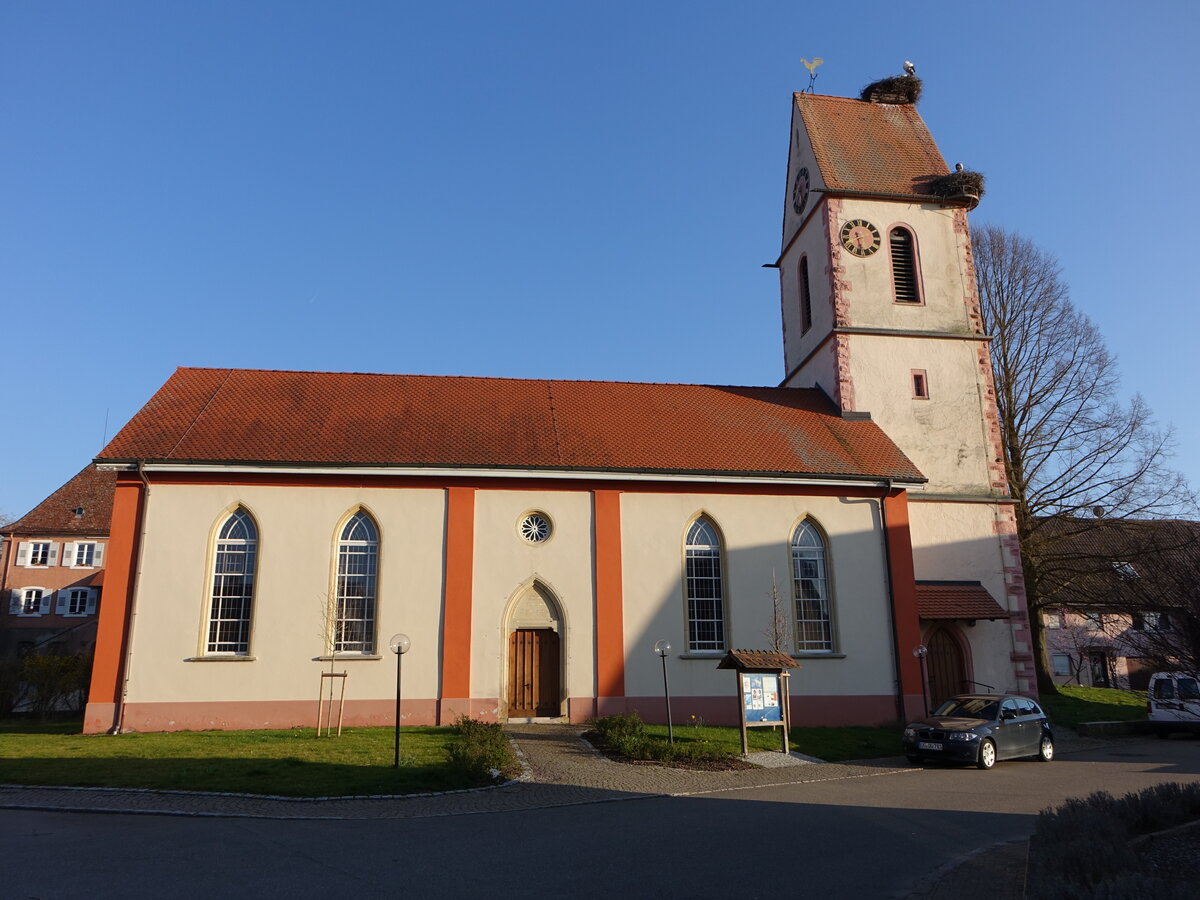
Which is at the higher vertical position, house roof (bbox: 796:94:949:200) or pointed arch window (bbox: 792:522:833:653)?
house roof (bbox: 796:94:949:200)

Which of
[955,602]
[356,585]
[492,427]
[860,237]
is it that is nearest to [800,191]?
[860,237]

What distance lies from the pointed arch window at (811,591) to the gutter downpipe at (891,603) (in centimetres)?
158

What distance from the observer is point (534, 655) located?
2112cm

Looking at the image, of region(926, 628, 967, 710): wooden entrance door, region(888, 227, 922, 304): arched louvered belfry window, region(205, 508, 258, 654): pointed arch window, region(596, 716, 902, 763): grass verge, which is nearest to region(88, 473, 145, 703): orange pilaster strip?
region(205, 508, 258, 654): pointed arch window

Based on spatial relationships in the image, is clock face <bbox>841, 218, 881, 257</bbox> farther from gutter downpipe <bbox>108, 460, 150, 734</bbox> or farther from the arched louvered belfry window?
gutter downpipe <bbox>108, 460, 150, 734</bbox>

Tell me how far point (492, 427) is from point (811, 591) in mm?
9223

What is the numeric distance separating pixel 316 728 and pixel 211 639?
3.23 metres

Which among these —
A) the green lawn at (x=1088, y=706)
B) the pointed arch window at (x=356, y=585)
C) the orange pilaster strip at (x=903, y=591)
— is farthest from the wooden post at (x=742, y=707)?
the green lawn at (x=1088, y=706)

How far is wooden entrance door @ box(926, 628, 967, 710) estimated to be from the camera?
24016mm

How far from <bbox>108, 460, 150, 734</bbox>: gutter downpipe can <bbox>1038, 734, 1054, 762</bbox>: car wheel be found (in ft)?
63.3

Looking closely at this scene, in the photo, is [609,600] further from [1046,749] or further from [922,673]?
[1046,749]

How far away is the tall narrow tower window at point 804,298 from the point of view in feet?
97.2

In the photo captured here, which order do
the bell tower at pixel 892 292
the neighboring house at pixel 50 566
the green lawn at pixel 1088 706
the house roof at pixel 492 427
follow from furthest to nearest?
the neighboring house at pixel 50 566
the bell tower at pixel 892 292
the green lawn at pixel 1088 706
the house roof at pixel 492 427

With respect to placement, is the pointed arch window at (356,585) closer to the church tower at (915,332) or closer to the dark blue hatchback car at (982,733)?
the dark blue hatchback car at (982,733)
